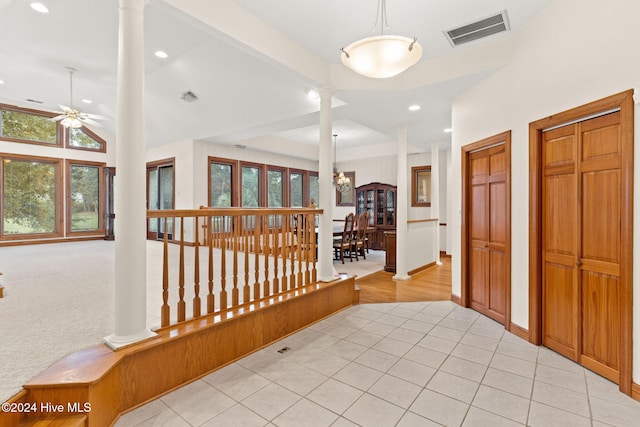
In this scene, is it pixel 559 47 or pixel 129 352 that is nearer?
pixel 129 352

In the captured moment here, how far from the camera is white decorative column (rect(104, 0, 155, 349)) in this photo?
1929mm

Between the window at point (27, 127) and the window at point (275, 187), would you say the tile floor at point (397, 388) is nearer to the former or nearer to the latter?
the window at point (275, 187)

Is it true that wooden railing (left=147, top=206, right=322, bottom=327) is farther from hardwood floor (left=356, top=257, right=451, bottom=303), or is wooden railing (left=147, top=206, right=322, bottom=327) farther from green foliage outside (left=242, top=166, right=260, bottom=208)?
green foliage outside (left=242, top=166, right=260, bottom=208)

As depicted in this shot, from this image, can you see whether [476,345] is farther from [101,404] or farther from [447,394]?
[101,404]

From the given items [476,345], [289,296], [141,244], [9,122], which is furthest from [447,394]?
[9,122]

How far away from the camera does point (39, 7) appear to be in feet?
11.7

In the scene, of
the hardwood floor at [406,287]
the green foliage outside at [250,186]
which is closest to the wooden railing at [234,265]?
the hardwood floor at [406,287]

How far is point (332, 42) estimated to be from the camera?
11.0 ft

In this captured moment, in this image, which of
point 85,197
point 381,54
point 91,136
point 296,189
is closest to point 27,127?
point 91,136

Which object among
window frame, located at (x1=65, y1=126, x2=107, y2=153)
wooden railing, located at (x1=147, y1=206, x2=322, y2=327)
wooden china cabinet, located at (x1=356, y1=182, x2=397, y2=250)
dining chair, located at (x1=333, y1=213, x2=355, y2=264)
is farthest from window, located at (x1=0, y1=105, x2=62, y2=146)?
wooden china cabinet, located at (x1=356, y1=182, x2=397, y2=250)

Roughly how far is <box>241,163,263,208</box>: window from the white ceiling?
153 cm

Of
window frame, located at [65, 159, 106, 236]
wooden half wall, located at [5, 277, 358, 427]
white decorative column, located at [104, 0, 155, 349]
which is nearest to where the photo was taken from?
wooden half wall, located at [5, 277, 358, 427]

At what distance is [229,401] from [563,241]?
3.01 m

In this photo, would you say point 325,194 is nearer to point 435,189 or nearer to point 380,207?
point 435,189
